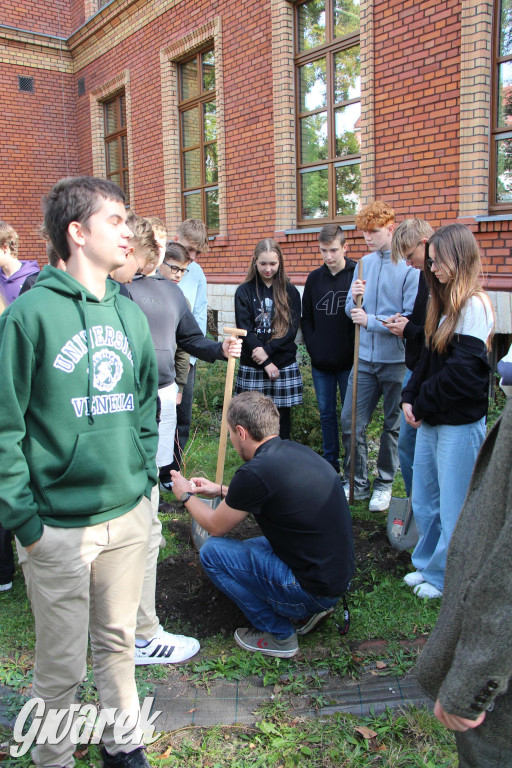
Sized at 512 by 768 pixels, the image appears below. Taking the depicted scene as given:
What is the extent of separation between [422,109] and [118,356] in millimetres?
5191

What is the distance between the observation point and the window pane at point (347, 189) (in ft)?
24.2

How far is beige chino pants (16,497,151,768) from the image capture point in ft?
6.52

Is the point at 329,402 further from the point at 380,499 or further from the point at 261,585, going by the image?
the point at 261,585

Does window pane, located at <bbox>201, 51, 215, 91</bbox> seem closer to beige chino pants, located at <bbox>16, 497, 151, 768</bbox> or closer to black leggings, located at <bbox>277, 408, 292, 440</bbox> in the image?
black leggings, located at <bbox>277, 408, 292, 440</bbox>

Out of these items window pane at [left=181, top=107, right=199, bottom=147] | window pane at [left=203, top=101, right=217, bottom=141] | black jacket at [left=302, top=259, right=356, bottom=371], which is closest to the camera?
black jacket at [left=302, top=259, right=356, bottom=371]

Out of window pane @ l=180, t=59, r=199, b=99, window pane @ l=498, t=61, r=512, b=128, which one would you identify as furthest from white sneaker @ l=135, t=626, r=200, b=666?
window pane @ l=180, t=59, r=199, b=99

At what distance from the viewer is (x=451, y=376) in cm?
308

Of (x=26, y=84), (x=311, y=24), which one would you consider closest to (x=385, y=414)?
(x=311, y=24)

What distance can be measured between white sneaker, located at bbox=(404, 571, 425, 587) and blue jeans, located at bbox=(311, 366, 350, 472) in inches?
68.7

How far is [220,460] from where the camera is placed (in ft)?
12.7

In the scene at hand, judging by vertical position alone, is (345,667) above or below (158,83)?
below

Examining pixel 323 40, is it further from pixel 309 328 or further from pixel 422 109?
pixel 309 328

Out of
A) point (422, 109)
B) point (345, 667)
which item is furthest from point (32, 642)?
point (422, 109)

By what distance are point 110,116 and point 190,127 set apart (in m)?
3.69
